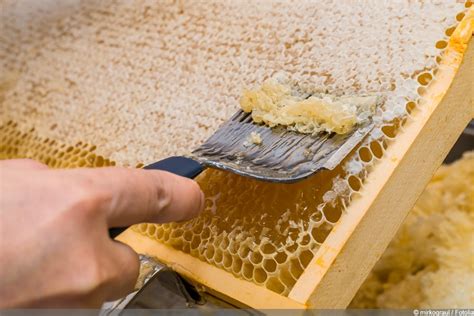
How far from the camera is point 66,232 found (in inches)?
19.6

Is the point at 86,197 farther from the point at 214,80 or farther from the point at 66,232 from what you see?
the point at 214,80

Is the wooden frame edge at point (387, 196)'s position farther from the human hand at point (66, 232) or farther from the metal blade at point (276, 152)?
the human hand at point (66, 232)

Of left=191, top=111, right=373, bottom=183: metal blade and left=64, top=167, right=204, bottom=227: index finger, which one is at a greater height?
left=64, top=167, right=204, bottom=227: index finger

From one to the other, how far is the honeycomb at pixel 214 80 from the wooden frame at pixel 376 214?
0.8 inches

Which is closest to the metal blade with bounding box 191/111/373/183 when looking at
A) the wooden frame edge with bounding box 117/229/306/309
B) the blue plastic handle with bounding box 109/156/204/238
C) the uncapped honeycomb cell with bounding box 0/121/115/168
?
the blue plastic handle with bounding box 109/156/204/238

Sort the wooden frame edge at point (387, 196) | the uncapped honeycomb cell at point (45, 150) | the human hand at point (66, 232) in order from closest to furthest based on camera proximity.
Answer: the human hand at point (66, 232)
the wooden frame edge at point (387, 196)
the uncapped honeycomb cell at point (45, 150)

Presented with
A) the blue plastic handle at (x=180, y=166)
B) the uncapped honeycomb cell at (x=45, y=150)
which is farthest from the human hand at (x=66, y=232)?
the uncapped honeycomb cell at (x=45, y=150)

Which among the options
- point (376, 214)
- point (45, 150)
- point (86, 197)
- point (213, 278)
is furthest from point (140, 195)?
point (45, 150)

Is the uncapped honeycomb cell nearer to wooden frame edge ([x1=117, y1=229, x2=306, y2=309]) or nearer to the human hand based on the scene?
wooden frame edge ([x1=117, y1=229, x2=306, y2=309])

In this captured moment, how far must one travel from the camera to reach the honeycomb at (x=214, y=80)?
0.74 meters

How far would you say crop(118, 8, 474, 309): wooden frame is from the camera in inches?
25.8

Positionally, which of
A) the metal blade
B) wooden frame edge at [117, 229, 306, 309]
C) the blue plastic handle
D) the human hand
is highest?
the human hand

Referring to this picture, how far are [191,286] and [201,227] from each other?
0.32 feet

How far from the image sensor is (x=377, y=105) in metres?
0.78
